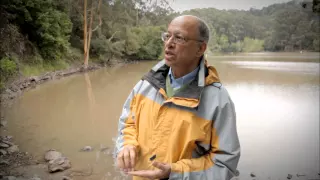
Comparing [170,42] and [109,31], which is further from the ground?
[109,31]

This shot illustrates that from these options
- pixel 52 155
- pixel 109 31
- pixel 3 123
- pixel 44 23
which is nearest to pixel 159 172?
pixel 52 155

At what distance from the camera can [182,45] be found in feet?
3.08

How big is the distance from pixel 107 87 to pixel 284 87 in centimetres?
637

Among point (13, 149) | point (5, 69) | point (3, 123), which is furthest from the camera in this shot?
point (5, 69)

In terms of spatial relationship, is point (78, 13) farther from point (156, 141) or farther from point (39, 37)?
point (156, 141)

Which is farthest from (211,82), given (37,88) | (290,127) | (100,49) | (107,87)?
(100,49)

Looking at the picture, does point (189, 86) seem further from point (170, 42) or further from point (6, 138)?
point (6, 138)

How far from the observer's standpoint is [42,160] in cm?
304

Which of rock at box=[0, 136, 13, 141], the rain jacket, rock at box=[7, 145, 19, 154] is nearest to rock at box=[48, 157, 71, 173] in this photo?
rock at box=[7, 145, 19, 154]

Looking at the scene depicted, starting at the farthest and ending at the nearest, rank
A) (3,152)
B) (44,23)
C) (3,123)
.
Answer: (44,23), (3,123), (3,152)

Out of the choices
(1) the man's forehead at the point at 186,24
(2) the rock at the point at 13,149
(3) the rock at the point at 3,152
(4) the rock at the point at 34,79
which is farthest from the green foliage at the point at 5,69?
(1) the man's forehead at the point at 186,24

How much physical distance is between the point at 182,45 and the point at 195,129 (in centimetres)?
31

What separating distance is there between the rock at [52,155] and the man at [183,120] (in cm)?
238

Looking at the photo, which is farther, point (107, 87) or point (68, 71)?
point (68, 71)
